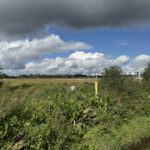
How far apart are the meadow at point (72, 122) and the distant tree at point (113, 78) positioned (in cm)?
196

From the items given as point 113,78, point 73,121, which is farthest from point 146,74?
point 73,121

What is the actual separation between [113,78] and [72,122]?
1007cm

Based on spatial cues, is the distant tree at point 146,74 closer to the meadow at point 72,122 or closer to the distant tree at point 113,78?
the distant tree at point 113,78

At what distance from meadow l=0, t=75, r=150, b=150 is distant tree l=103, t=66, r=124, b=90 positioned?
1.96m

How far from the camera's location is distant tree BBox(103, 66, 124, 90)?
2817cm

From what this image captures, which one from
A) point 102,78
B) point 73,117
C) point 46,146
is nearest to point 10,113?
point 46,146

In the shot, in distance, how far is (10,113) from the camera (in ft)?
50.2

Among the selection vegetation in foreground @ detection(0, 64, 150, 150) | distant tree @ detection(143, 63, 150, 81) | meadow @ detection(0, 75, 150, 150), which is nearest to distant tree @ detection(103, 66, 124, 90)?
vegetation in foreground @ detection(0, 64, 150, 150)

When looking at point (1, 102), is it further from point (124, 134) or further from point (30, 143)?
point (124, 134)

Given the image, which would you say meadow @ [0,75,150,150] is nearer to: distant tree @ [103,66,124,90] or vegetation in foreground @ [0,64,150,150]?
vegetation in foreground @ [0,64,150,150]

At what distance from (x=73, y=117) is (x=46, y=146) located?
4.08 meters

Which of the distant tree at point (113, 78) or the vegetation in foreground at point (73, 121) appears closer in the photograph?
the vegetation in foreground at point (73, 121)

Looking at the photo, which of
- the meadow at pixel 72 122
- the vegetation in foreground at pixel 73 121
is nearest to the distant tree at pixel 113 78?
the vegetation in foreground at pixel 73 121

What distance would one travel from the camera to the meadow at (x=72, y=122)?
49.3ft
